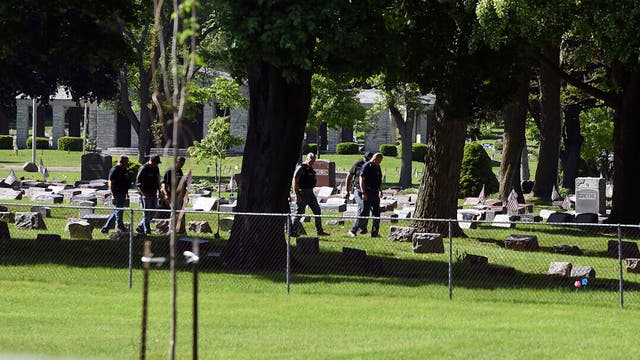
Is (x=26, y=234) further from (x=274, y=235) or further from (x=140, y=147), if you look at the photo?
(x=140, y=147)

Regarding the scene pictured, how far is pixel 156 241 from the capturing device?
25.0 metres

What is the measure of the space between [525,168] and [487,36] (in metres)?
45.0

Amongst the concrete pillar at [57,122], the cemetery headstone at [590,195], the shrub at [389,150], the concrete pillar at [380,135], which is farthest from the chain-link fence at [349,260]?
the concrete pillar at [57,122]

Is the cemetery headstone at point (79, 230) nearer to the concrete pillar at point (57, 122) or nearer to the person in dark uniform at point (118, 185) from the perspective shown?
the person in dark uniform at point (118, 185)

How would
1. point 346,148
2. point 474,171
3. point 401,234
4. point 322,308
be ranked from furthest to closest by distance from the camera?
point 346,148 < point 474,171 < point 401,234 < point 322,308

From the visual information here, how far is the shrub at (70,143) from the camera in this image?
86562mm

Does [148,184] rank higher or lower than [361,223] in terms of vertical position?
higher

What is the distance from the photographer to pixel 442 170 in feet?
92.6

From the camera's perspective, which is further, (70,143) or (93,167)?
(70,143)

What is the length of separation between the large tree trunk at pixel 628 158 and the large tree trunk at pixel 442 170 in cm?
635

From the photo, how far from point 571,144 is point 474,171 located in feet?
35.9

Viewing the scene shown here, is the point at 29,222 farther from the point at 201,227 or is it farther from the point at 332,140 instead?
the point at 332,140

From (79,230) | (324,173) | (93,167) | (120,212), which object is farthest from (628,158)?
(93,167)

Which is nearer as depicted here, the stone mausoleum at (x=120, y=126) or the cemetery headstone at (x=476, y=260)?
the cemetery headstone at (x=476, y=260)
